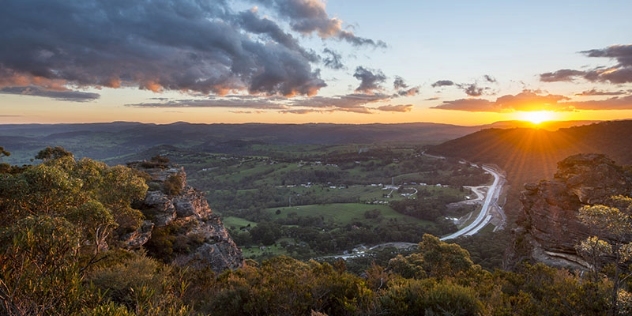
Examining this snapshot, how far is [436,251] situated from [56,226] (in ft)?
101

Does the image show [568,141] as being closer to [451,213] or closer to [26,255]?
[451,213]

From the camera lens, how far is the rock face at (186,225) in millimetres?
32031

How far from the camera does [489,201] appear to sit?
13162cm

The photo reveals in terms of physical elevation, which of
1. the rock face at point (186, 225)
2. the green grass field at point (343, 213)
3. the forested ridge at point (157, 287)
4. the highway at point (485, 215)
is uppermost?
the forested ridge at point (157, 287)

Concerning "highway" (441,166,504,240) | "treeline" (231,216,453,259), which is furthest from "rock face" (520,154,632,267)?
"highway" (441,166,504,240)

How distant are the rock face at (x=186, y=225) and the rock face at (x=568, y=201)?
115ft

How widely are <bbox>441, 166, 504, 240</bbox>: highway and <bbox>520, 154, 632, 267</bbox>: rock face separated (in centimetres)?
5739

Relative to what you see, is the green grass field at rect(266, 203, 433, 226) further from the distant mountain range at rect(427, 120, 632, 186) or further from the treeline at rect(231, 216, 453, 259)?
the distant mountain range at rect(427, 120, 632, 186)

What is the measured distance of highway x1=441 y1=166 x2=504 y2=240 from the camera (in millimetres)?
100812

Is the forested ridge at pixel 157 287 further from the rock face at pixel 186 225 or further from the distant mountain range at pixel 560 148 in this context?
the distant mountain range at pixel 560 148

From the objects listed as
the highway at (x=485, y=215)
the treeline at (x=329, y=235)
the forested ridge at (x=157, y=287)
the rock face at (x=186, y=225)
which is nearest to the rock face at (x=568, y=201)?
the forested ridge at (x=157, y=287)

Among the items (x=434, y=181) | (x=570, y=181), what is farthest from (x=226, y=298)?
(x=434, y=181)

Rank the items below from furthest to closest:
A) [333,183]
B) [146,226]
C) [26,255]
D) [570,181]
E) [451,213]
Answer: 1. [333,183]
2. [451,213]
3. [570,181]
4. [146,226]
5. [26,255]

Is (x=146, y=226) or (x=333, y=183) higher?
(x=146, y=226)
